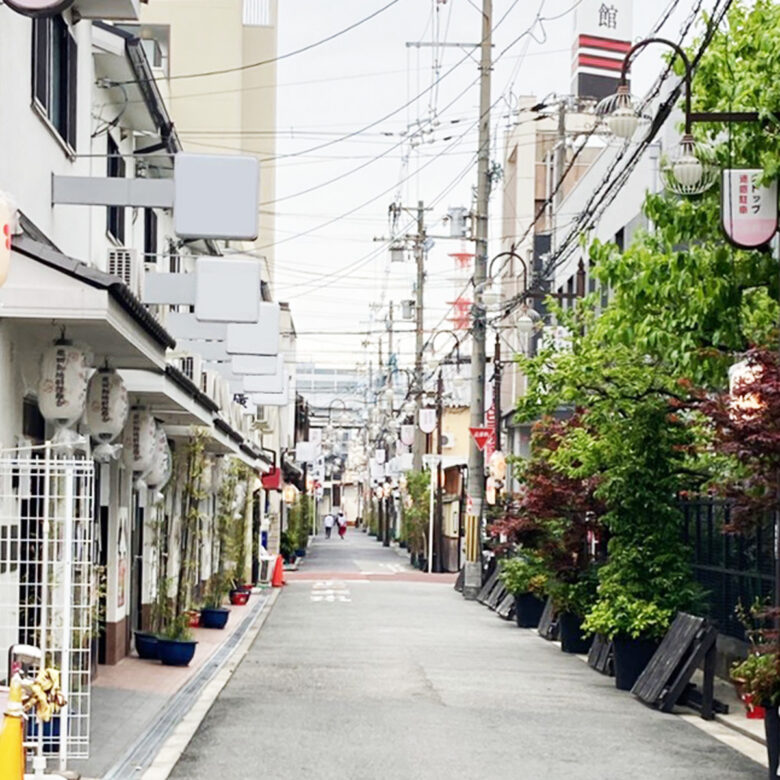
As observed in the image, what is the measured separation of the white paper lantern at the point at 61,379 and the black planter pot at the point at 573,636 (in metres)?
13.3

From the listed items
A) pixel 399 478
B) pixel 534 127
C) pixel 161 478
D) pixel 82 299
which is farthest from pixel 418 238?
pixel 82 299

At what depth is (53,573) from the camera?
1336 cm

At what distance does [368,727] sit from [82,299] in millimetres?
5557

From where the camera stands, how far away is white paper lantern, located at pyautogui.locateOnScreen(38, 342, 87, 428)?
13.9m

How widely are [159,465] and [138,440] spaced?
1.64m

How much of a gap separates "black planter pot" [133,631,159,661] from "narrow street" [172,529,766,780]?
4.28ft

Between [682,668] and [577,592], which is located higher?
[577,592]

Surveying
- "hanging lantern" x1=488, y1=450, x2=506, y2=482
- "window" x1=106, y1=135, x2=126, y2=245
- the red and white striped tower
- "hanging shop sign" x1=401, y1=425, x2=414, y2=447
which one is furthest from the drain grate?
"hanging shop sign" x1=401, y1=425, x2=414, y2=447

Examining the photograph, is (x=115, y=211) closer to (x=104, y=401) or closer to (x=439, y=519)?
(x=104, y=401)

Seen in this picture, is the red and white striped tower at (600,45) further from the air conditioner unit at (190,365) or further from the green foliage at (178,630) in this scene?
the green foliage at (178,630)

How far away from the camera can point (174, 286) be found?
18766 mm

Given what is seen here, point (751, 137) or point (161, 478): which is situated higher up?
point (751, 137)

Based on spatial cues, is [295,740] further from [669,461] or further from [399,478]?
[399,478]

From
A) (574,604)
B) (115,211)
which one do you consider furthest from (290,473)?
(115,211)
